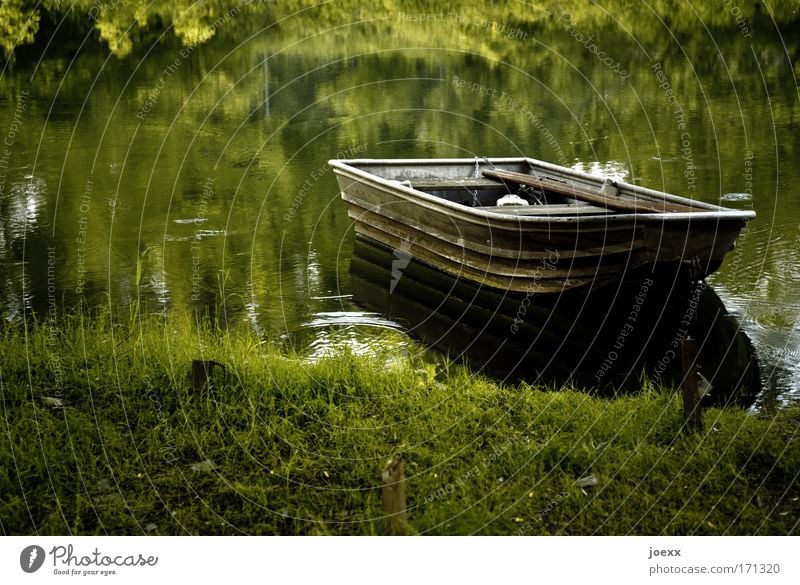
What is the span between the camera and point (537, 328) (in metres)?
7.30

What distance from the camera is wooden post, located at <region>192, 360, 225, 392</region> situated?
4.94 metres

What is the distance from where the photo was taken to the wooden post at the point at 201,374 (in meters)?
4.94

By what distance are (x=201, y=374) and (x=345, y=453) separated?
2.96 feet

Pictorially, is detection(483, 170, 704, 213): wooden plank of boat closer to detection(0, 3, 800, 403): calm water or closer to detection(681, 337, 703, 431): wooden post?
detection(0, 3, 800, 403): calm water

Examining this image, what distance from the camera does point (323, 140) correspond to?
14.2 meters

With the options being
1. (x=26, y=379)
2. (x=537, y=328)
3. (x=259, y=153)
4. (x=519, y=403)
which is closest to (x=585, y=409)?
(x=519, y=403)

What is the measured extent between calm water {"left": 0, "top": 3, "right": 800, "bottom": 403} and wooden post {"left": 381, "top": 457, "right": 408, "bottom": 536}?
328cm

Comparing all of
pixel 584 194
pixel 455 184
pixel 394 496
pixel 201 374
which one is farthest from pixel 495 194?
pixel 394 496

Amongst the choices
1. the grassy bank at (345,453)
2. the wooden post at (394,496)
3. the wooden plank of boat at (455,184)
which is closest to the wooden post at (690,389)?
the grassy bank at (345,453)

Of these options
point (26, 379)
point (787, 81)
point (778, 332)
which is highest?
point (787, 81)

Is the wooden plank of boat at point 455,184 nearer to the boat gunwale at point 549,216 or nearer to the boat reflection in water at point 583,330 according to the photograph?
the boat gunwale at point 549,216

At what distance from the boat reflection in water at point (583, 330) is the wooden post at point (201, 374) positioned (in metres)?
2.19

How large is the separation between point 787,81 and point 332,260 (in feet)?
38.5
